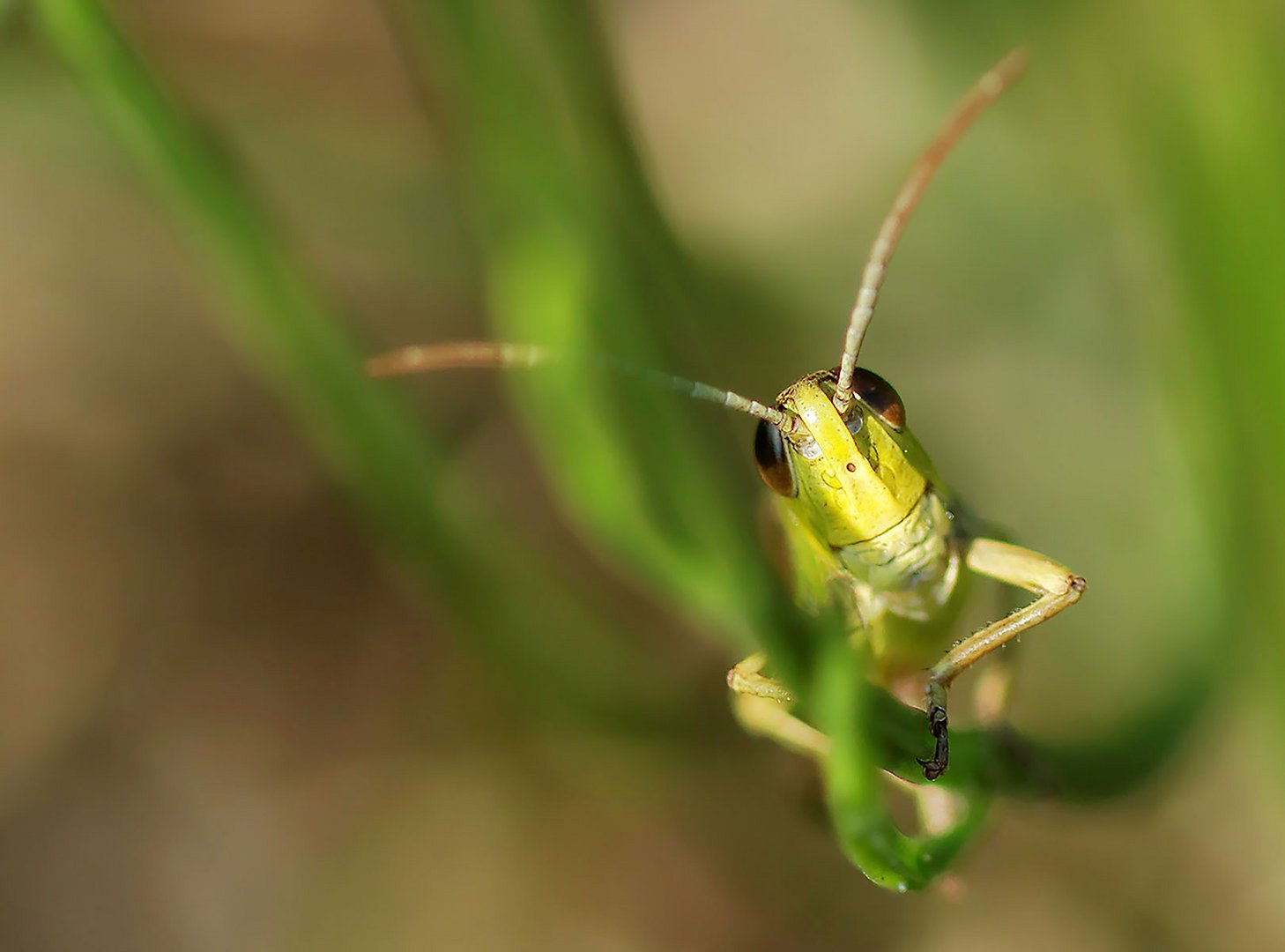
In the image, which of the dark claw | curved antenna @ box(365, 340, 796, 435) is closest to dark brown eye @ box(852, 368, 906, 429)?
curved antenna @ box(365, 340, 796, 435)

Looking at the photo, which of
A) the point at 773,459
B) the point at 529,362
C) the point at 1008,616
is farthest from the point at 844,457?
the point at 529,362

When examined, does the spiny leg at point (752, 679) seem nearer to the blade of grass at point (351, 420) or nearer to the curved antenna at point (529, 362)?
the curved antenna at point (529, 362)

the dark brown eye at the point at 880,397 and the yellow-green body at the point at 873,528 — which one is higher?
the dark brown eye at the point at 880,397

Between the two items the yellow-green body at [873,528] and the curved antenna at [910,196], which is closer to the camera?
the curved antenna at [910,196]

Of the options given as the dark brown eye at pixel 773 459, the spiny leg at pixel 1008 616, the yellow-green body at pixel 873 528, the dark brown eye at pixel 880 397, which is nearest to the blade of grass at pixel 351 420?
the yellow-green body at pixel 873 528

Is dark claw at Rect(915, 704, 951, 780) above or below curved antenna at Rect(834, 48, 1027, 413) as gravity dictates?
below

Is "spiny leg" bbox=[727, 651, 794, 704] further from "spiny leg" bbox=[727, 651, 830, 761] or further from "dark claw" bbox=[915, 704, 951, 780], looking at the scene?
"dark claw" bbox=[915, 704, 951, 780]

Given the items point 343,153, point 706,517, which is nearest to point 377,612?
point 343,153

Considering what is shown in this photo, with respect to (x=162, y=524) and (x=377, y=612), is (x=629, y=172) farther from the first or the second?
(x=162, y=524)
